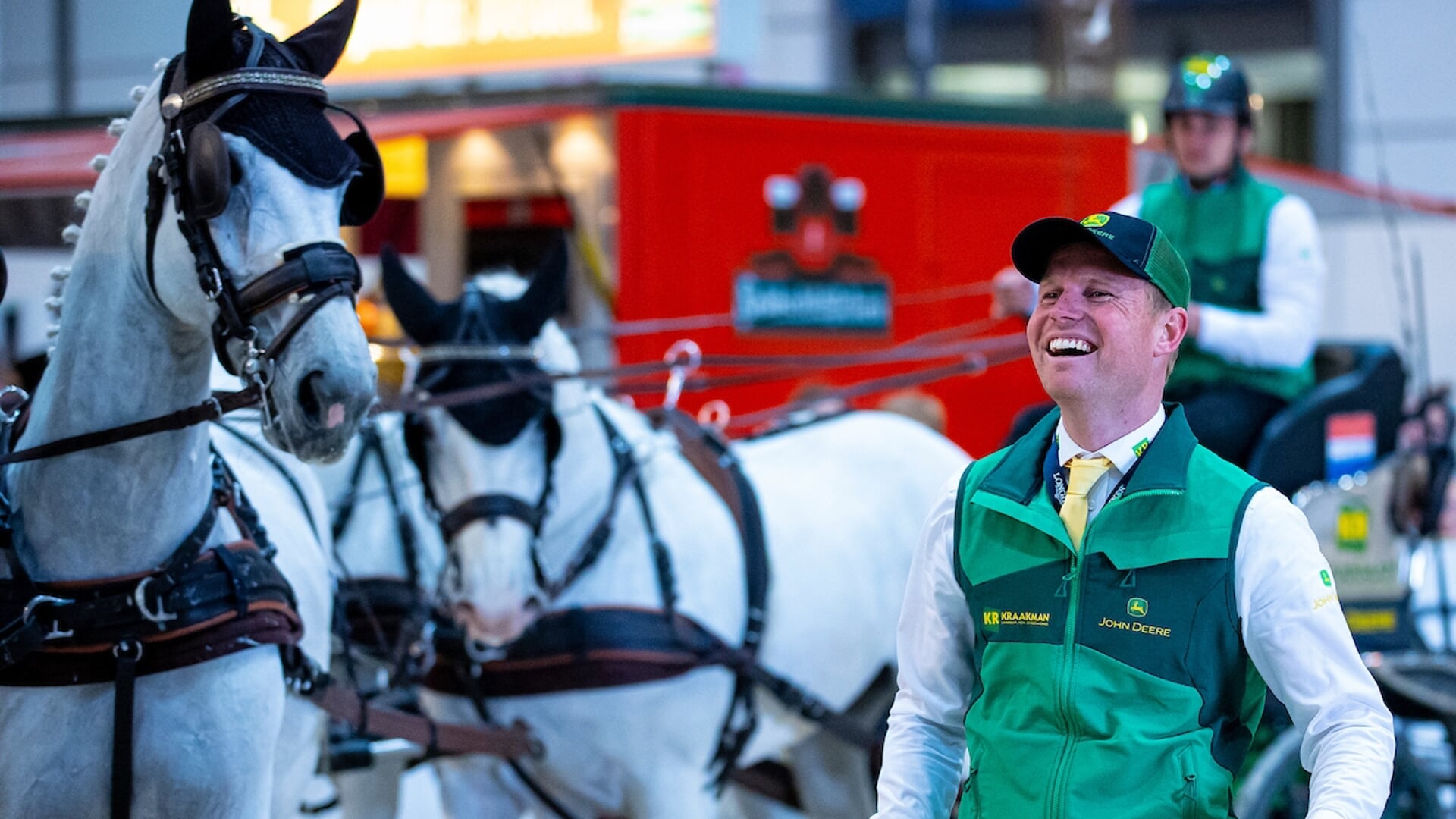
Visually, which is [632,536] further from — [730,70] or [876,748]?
[730,70]

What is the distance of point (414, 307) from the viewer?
3662mm

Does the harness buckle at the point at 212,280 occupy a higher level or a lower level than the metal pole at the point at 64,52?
lower

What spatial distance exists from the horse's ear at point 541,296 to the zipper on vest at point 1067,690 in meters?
1.98

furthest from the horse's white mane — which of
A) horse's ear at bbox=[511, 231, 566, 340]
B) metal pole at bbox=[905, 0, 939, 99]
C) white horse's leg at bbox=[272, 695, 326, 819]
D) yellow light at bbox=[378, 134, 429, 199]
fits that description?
metal pole at bbox=[905, 0, 939, 99]

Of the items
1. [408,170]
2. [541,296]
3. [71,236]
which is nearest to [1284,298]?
[541,296]

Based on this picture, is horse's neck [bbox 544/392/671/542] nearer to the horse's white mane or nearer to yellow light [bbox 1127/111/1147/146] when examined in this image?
the horse's white mane

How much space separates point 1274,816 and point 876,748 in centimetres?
139

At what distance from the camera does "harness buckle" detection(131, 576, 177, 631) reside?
230 cm

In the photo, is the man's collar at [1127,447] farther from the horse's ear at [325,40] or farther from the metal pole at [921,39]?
the metal pole at [921,39]

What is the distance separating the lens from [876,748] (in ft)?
14.2

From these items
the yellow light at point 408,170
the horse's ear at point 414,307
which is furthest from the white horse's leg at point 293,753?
the yellow light at point 408,170

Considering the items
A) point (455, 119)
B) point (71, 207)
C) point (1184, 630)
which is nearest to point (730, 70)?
point (455, 119)

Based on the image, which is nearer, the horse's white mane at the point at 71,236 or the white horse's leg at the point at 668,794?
the horse's white mane at the point at 71,236

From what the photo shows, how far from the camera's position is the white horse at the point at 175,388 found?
2135mm
